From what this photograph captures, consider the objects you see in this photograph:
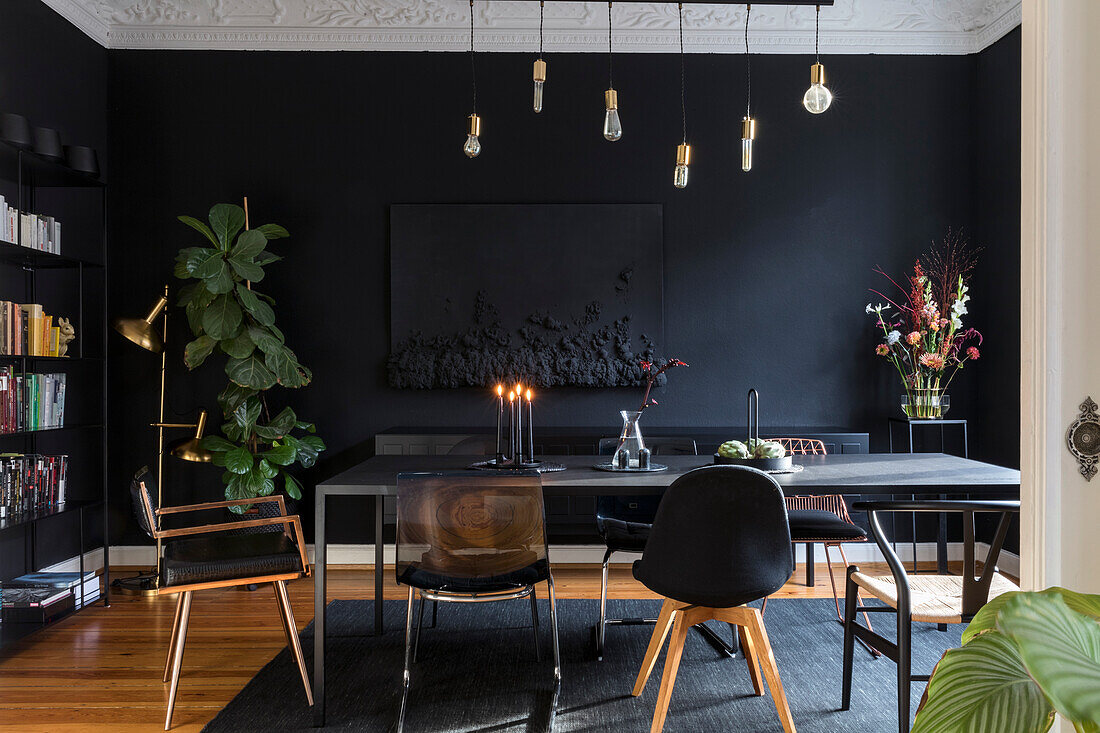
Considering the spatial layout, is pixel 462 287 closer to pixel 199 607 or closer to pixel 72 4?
pixel 199 607

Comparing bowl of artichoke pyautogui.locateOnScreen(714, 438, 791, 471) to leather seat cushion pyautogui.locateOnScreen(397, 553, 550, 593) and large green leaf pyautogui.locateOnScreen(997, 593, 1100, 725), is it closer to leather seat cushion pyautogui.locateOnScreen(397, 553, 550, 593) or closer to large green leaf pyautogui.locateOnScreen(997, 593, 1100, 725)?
leather seat cushion pyautogui.locateOnScreen(397, 553, 550, 593)

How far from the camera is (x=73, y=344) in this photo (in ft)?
14.1

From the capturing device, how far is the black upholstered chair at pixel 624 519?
3.10m

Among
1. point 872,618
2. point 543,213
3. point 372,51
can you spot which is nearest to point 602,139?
point 543,213

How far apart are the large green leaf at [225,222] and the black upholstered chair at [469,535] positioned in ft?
7.70

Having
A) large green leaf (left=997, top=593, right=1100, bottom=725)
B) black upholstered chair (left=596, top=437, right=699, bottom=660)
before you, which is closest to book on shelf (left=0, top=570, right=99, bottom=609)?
black upholstered chair (left=596, top=437, right=699, bottom=660)

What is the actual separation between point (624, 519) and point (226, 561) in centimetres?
174

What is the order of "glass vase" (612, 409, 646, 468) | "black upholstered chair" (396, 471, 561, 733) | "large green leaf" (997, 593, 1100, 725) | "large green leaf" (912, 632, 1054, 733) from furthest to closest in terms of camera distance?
1. "glass vase" (612, 409, 646, 468)
2. "black upholstered chair" (396, 471, 561, 733)
3. "large green leaf" (912, 632, 1054, 733)
4. "large green leaf" (997, 593, 1100, 725)

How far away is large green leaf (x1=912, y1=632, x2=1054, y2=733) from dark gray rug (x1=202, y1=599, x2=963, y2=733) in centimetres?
178

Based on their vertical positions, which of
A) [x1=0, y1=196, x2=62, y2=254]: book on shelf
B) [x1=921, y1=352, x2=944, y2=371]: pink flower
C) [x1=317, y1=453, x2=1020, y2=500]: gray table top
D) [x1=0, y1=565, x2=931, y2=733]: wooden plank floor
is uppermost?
[x1=0, y1=196, x2=62, y2=254]: book on shelf

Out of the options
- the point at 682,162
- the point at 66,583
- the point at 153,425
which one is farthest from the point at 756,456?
the point at 153,425

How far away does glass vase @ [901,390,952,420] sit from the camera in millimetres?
4410

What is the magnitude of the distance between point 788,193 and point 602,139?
1.25 metres

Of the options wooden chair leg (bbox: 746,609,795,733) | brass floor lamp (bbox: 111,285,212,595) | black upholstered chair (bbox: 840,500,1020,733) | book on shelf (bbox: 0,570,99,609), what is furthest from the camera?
brass floor lamp (bbox: 111,285,212,595)
